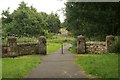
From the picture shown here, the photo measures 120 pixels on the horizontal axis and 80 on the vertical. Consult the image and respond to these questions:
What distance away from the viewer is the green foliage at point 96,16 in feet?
86.0

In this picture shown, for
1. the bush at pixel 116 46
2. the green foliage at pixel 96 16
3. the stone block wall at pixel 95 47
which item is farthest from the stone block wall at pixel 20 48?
the bush at pixel 116 46

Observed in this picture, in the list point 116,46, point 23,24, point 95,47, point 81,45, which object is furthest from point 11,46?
point 23,24

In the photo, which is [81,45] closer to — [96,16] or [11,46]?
[96,16]

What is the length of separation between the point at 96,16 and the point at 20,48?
7460 millimetres

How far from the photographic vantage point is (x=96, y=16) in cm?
2697

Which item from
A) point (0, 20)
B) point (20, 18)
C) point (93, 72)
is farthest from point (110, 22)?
point (0, 20)

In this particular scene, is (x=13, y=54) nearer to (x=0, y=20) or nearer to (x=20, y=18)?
(x=20, y=18)

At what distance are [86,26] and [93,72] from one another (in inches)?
656

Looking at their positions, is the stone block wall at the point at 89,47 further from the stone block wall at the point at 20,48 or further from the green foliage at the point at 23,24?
the green foliage at the point at 23,24

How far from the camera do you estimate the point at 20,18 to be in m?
44.0

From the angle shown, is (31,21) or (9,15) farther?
(9,15)

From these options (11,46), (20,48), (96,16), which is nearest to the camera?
(11,46)

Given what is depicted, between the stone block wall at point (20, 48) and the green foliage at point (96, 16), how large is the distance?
4.80 m

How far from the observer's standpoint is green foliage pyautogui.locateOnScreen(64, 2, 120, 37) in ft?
86.0
